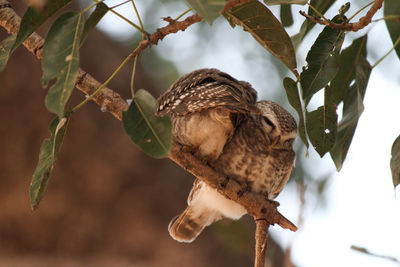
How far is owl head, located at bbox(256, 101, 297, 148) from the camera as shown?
2359 millimetres

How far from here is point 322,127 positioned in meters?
1.65

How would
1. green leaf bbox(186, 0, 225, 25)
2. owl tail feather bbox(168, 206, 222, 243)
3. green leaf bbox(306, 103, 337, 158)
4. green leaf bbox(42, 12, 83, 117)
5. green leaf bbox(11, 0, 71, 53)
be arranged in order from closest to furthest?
green leaf bbox(186, 0, 225, 25)
green leaf bbox(42, 12, 83, 117)
green leaf bbox(11, 0, 71, 53)
green leaf bbox(306, 103, 337, 158)
owl tail feather bbox(168, 206, 222, 243)

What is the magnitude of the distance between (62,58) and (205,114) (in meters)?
0.95

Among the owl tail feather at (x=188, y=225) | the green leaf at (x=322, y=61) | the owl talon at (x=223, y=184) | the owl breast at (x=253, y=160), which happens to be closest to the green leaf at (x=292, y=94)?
the green leaf at (x=322, y=61)

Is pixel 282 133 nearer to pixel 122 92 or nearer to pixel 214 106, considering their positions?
pixel 214 106

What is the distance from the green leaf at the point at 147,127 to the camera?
Answer: 1.30 metres

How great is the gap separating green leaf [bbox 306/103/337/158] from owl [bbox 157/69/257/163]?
397mm

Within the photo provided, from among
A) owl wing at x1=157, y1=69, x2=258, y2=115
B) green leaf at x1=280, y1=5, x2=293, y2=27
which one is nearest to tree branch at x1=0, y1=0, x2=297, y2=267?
owl wing at x1=157, y1=69, x2=258, y2=115

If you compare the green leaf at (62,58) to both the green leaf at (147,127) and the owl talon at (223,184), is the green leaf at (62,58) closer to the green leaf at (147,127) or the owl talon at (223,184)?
the green leaf at (147,127)

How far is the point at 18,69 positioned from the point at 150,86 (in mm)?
1233

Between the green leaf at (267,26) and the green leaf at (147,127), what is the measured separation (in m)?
0.39

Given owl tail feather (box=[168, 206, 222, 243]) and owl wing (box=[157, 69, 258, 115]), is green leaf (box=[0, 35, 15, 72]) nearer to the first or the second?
owl wing (box=[157, 69, 258, 115])

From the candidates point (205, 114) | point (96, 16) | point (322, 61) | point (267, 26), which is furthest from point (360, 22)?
point (205, 114)

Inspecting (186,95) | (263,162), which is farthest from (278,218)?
(186,95)
